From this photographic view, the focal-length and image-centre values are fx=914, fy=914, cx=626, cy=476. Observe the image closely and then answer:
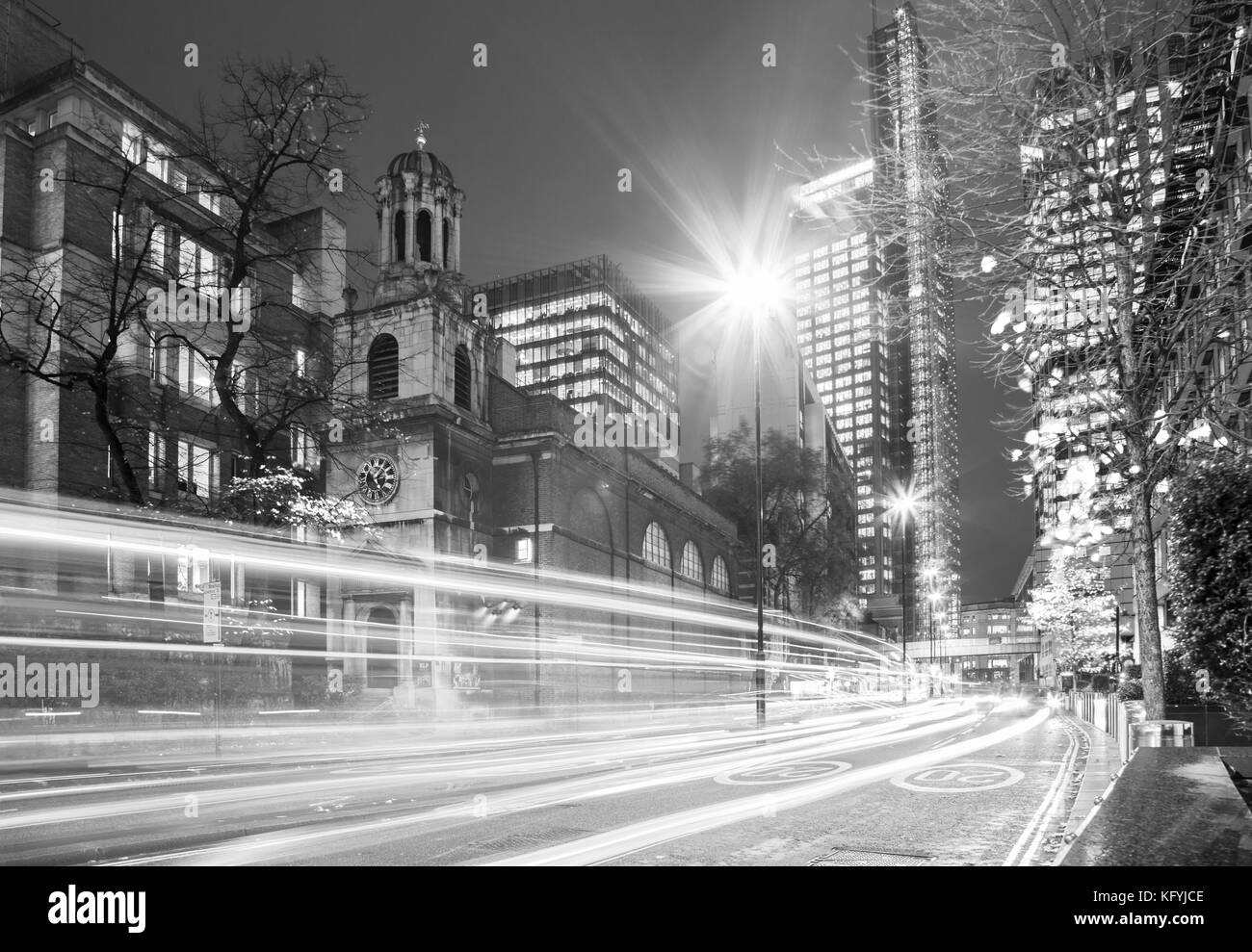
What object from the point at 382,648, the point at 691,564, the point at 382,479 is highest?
the point at 382,479

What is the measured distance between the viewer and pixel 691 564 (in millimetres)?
66250

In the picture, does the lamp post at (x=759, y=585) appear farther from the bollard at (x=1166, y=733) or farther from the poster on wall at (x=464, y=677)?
the poster on wall at (x=464, y=677)

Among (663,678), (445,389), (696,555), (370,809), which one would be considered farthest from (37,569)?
(696,555)

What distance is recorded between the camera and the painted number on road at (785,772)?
1359cm

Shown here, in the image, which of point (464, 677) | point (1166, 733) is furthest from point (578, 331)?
point (1166, 733)

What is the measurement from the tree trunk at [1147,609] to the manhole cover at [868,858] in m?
6.57

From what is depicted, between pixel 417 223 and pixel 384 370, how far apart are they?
27.1 feet

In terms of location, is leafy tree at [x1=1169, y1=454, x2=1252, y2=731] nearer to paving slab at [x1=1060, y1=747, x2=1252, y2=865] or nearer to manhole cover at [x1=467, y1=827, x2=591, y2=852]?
paving slab at [x1=1060, y1=747, x2=1252, y2=865]

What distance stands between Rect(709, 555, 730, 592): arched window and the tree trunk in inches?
2249

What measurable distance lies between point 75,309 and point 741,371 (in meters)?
94.9

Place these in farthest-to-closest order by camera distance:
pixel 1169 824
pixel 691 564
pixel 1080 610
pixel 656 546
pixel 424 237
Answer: pixel 691 564 → pixel 1080 610 → pixel 656 546 → pixel 424 237 → pixel 1169 824

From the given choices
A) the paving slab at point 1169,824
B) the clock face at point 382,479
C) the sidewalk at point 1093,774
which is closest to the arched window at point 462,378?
the clock face at point 382,479

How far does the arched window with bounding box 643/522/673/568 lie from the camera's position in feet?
193

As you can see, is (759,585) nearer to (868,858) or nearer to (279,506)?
(279,506)
